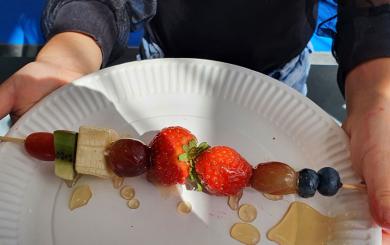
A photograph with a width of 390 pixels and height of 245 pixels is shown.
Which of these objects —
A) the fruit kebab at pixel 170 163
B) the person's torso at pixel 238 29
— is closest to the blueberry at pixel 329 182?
the fruit kebab at pixel 170 163

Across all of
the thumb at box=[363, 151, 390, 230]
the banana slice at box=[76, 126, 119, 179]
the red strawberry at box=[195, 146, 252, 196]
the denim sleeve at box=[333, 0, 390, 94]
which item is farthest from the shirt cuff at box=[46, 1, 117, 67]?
the thumb at box=[363, 151, 390, 230]

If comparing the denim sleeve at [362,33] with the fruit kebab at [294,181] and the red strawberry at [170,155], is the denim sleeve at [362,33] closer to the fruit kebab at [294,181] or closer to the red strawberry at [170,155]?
the fruit kebab at [294,181]

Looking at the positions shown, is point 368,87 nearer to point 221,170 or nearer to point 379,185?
point 379,185

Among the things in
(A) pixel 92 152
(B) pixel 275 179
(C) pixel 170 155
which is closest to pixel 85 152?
(A) pixel 92 152

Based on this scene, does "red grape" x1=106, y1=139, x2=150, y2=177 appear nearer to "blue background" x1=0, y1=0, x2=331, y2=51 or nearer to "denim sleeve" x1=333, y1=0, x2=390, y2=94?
"denim sleeve" x1=333, y1=0, x2=390, y2=94

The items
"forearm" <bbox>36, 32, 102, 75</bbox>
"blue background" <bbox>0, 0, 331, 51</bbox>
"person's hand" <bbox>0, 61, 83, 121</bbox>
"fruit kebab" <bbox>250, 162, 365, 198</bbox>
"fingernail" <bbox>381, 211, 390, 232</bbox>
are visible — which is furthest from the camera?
"blue background" <bbox>0, 0, 331, 51</bbox>

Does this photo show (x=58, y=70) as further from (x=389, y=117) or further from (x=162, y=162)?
(x=389, y=117)
